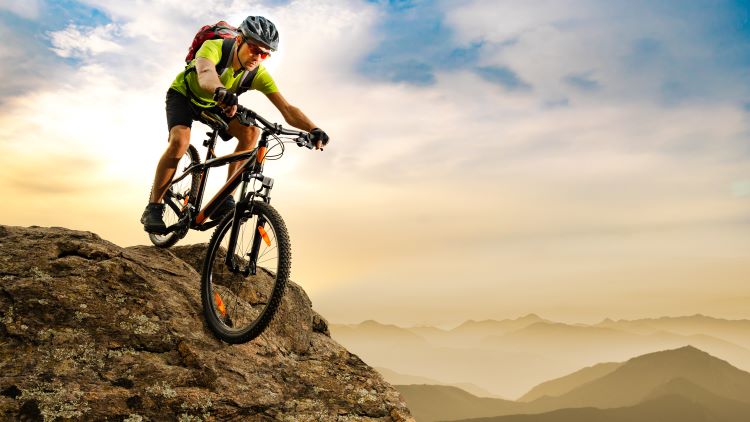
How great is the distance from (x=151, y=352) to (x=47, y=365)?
3.23ft

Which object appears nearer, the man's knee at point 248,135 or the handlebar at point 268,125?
the handlebar at point 268,125

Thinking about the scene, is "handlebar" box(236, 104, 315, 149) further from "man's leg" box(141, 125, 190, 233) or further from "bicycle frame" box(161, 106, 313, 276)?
"man's leg" box(141, 125, 190, 233)

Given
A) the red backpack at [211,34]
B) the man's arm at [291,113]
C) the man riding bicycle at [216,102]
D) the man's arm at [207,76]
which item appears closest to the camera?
the man's arm at [207,76]

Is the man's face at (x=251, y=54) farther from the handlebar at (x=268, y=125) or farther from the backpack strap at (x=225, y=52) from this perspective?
the handlebar at (x=268, y=125)

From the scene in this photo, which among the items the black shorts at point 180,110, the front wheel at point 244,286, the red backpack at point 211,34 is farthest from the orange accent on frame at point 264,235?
the red backpack at point 211,34

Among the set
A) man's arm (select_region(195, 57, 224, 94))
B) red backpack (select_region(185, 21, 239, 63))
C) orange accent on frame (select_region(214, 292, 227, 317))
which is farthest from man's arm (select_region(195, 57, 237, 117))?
orange accent on frame (select_region(214, 292, 227, 317))

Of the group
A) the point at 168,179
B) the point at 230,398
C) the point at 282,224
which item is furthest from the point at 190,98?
the point at 230,398

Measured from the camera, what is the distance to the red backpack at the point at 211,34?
7578 millimetres

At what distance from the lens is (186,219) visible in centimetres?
794

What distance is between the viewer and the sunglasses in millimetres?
7181

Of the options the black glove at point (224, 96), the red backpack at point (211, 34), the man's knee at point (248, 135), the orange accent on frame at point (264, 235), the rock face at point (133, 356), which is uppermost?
the red backpack at point (211, 34)

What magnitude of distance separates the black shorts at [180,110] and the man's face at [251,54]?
1194mm

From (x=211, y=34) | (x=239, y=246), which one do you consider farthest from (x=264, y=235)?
(x=211, y=34)

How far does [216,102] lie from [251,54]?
0.94m
